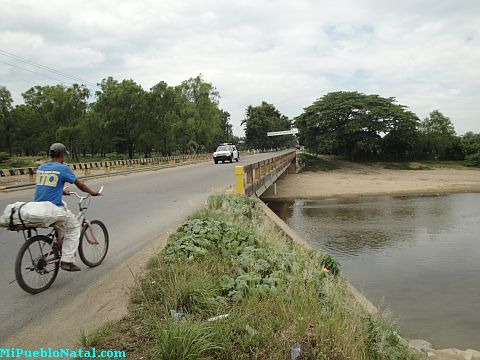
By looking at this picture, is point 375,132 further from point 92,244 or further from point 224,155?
point 92,244

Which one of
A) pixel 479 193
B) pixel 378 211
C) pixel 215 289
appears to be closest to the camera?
pixel 215 289

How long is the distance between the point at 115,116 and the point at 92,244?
39.9 m

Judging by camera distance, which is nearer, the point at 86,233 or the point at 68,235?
the point at 68,235

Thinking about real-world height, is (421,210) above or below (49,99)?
below

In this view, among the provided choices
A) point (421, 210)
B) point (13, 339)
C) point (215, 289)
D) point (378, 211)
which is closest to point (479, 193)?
point (421, 210)

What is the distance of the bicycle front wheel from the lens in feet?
17.6

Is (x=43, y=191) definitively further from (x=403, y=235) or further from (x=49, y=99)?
(x=49, y=99)

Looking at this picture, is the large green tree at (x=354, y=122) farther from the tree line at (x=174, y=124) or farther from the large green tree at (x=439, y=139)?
the large green tree at (x=439, y=139)

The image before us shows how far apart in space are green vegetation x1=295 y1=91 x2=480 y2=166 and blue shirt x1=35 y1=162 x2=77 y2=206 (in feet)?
122

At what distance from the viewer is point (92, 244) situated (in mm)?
5574

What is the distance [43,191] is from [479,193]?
27443mm

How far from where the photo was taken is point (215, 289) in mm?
4098

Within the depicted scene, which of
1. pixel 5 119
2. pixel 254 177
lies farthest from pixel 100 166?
pixel 5 119

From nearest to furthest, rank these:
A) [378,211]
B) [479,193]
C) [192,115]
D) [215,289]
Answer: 1. [215,289]
2. [378,211]
3. [479,193]
4. [192,115]
